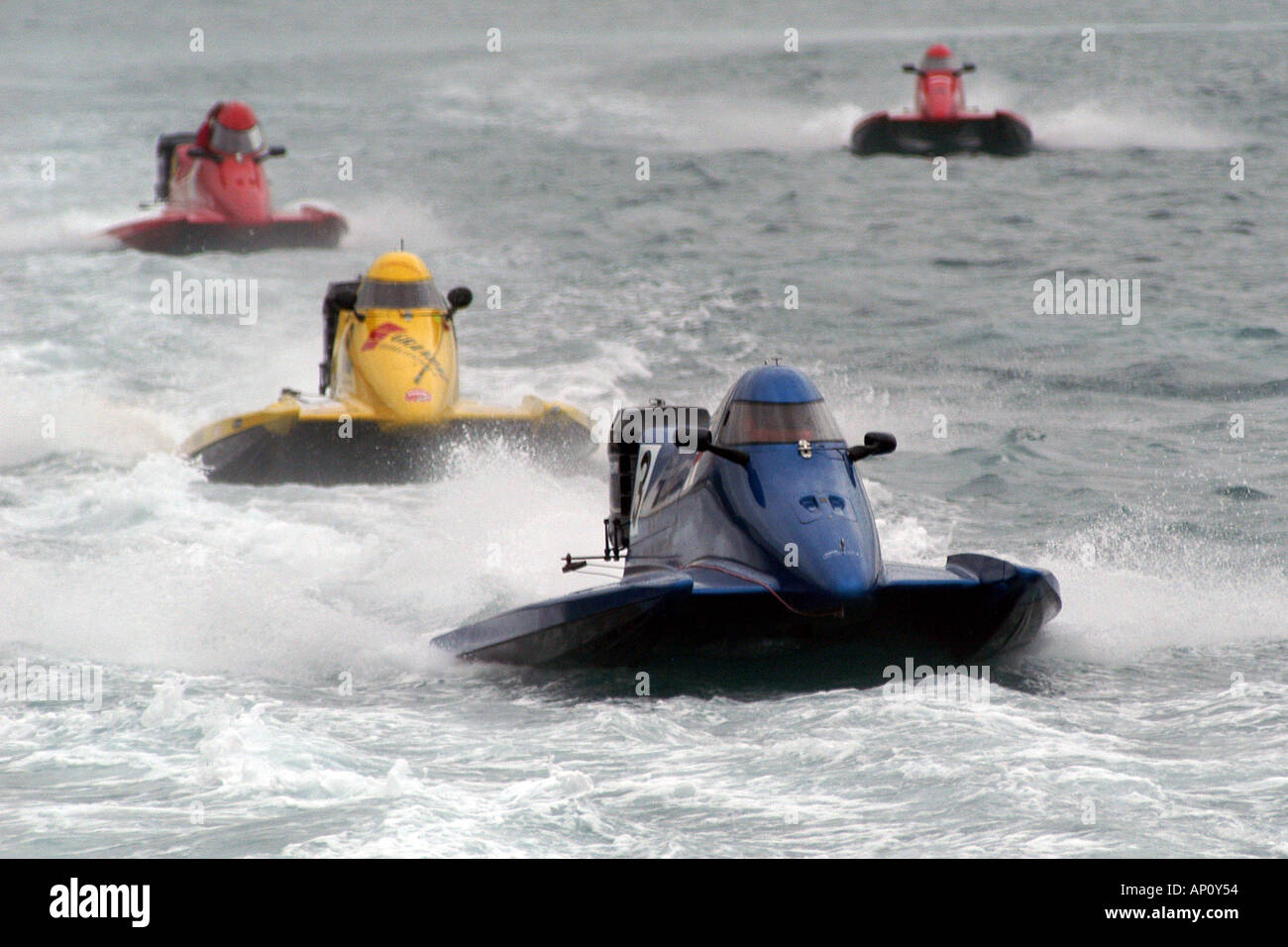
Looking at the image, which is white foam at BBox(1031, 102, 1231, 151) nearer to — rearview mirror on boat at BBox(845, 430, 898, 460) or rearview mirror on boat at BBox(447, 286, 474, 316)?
rearview mirror on boat at BBox(447, 286, 474, 316)

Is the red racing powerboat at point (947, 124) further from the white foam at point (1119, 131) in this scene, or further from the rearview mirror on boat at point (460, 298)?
the rearview mirror on boat at point (460, 298)

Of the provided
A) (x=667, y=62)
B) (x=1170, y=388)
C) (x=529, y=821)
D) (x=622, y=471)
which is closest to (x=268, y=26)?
(x=667, y=62)

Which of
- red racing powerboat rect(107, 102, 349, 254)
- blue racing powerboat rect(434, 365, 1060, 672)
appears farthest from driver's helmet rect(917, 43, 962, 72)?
blue racing powerboat rect(434, 365, 1060, 672)

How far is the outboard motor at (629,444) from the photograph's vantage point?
11.4 metres

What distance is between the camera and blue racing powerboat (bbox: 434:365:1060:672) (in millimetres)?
9500

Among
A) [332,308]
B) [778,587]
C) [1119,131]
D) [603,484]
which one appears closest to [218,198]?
[332,308]

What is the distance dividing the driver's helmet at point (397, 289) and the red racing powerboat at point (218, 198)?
927cm

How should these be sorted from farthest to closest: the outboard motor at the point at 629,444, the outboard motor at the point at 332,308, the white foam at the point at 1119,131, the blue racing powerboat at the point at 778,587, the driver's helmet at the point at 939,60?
the white foam at the point at 1119,131, the driver's helmet at the point at 939,60, the outboard motor at the point at 332,308, the outboard motor at the point at 629,444, the blue racing powerboat at the point at 778,587

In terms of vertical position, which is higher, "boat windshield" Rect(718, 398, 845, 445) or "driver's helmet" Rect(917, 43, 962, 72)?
"driver's helmet" Rect(917, 43, 962, 72)

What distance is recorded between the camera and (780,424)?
10125mm

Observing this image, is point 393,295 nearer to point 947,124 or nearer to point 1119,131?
point 947,124

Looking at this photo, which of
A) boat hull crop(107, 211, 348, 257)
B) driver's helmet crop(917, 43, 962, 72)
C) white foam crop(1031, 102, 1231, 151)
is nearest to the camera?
boat hull crop(107, 211, 348, 257)

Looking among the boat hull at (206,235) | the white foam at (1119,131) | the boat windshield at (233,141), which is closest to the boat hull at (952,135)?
the white foam at (1119,131)

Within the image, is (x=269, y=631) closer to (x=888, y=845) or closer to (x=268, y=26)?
(x=888, y=845)
